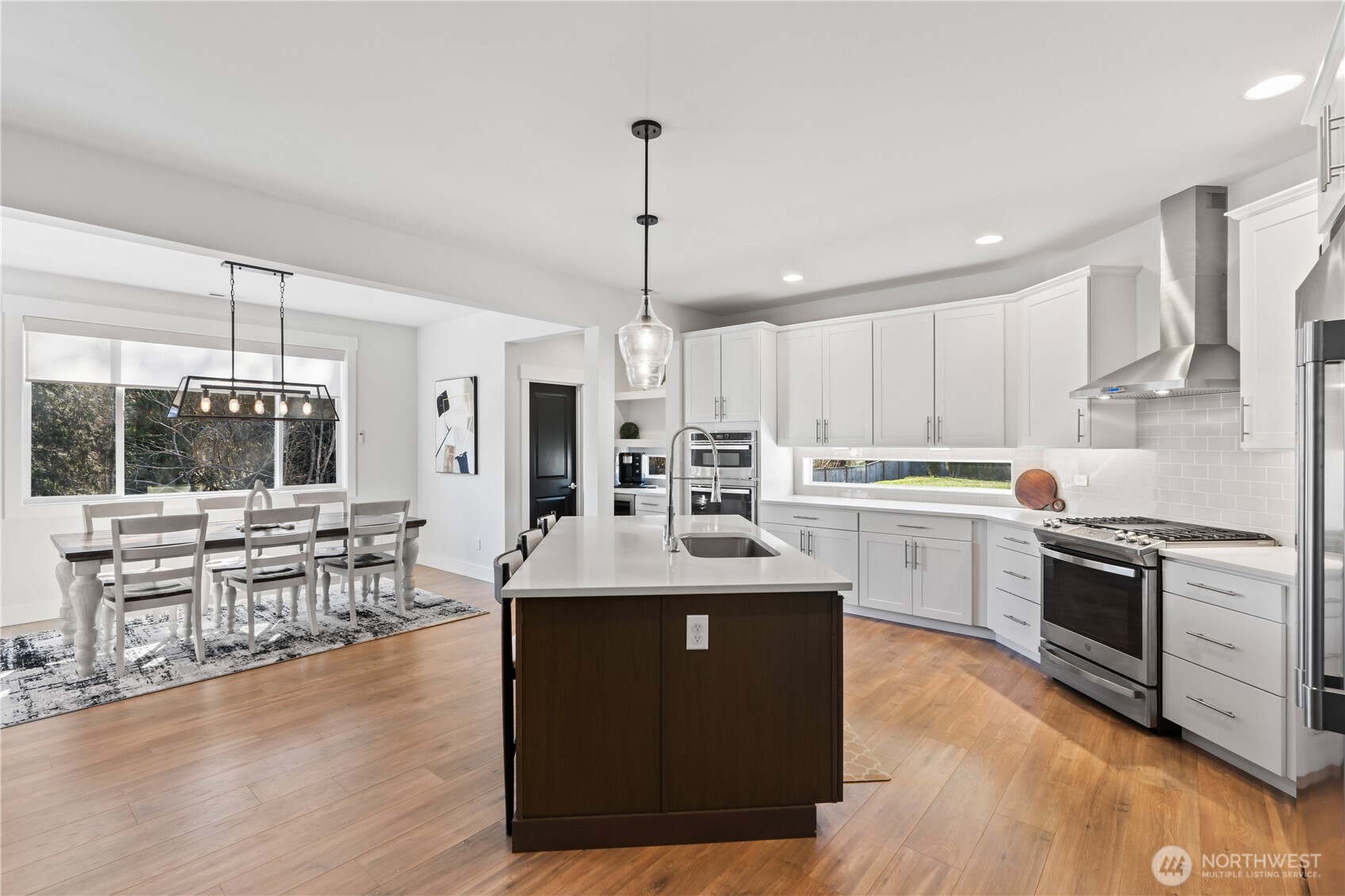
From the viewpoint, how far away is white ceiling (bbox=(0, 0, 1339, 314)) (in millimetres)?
1876

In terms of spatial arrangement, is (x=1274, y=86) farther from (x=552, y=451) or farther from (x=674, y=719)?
(x=552, y=451)

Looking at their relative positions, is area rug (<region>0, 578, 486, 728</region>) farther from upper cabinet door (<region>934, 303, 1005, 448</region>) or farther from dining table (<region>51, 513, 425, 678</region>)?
upper cabinet door (<region>934, 303, 1005, 448</region>)

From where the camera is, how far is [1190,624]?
270cm

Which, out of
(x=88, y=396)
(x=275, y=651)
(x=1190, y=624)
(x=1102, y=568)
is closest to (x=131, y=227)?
(x=275, y=651)

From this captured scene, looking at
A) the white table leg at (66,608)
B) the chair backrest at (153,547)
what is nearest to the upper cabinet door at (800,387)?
the chair backrest at (153,547)

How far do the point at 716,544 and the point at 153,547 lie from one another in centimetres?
330

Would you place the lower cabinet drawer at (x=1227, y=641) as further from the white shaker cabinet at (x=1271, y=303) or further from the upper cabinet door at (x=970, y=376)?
the upper cabinet door at (x=970, y=376)

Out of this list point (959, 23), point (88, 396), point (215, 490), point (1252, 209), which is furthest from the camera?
point (215, 490)

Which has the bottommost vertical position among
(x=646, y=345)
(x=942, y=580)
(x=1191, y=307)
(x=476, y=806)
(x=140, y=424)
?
(x=476, y=806)

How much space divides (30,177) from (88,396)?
329 centimetres

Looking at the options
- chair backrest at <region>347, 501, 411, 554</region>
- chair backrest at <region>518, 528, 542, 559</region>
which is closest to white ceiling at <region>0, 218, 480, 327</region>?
chair backrest at <region>347, 501, 411, 554</region>

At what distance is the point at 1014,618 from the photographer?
152 inches

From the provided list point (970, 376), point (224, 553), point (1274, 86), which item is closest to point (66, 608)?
point (224, 553)

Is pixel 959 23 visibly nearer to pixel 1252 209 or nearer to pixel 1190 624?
pixel 1252 209
